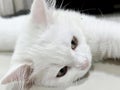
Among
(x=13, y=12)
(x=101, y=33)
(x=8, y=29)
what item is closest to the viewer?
(x=101, y=33)

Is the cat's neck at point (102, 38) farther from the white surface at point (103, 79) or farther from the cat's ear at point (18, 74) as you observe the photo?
the cat's ear at point (18, 74)

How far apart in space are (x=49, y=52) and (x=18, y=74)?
0.34ft

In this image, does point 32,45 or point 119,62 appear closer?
point 32,45

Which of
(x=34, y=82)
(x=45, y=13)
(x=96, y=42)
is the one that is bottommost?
(x=34, y=82)

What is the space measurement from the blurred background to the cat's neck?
7.3 inches

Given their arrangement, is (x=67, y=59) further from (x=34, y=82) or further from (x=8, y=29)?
(x=8, y=29)

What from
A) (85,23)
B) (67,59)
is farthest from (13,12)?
(67,59)

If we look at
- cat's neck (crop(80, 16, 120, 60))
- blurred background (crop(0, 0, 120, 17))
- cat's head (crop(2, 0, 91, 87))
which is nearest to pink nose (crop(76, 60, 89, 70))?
cat's head (crop(2, 0, 91, 87))

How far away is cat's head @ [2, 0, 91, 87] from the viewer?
0.69m

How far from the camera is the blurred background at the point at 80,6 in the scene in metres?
1.04

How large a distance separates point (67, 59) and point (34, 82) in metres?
0.14

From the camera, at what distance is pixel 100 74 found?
0.77m

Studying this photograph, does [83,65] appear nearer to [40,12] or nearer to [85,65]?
[85,65]

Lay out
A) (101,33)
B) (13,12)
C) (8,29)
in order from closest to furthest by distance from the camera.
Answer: (101,33) → (8,29) → (13,12)
